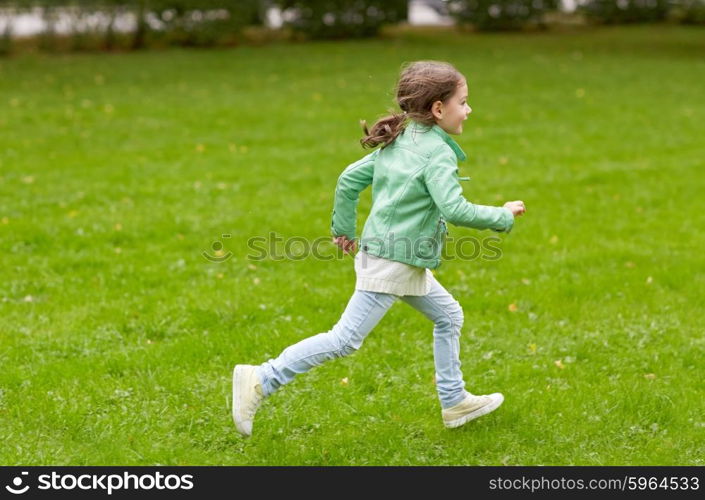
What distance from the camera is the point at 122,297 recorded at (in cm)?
629

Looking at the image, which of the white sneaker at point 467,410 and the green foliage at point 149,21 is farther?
the green foliage at point 149,21

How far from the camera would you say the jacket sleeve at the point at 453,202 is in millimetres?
3838

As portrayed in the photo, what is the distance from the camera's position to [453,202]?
384 centimetres

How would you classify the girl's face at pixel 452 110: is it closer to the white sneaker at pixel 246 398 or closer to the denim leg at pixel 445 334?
the denim leg at pixel 445 334

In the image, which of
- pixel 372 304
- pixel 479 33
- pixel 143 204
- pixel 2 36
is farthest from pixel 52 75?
pixel 372 304

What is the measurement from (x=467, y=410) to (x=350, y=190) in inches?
46.9

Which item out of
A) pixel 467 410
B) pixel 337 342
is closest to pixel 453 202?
pixel 337 342

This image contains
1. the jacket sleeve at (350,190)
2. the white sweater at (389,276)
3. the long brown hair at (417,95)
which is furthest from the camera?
the jacket sleeve at (350,190)

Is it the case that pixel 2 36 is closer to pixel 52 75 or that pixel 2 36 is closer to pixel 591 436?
pixel 52 75

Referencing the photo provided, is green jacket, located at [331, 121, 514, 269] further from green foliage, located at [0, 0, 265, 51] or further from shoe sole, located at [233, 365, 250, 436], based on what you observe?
green foliage, located at [0, 0, 265, 51]

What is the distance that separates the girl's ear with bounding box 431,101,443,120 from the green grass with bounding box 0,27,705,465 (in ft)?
4.99

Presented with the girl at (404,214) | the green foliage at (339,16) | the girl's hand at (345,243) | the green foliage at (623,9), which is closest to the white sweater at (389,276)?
the girl at (404,214)

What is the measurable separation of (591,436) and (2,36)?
695 inches

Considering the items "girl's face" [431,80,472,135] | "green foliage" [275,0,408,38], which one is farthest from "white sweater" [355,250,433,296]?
"green foliage" [275,0,408,38]
